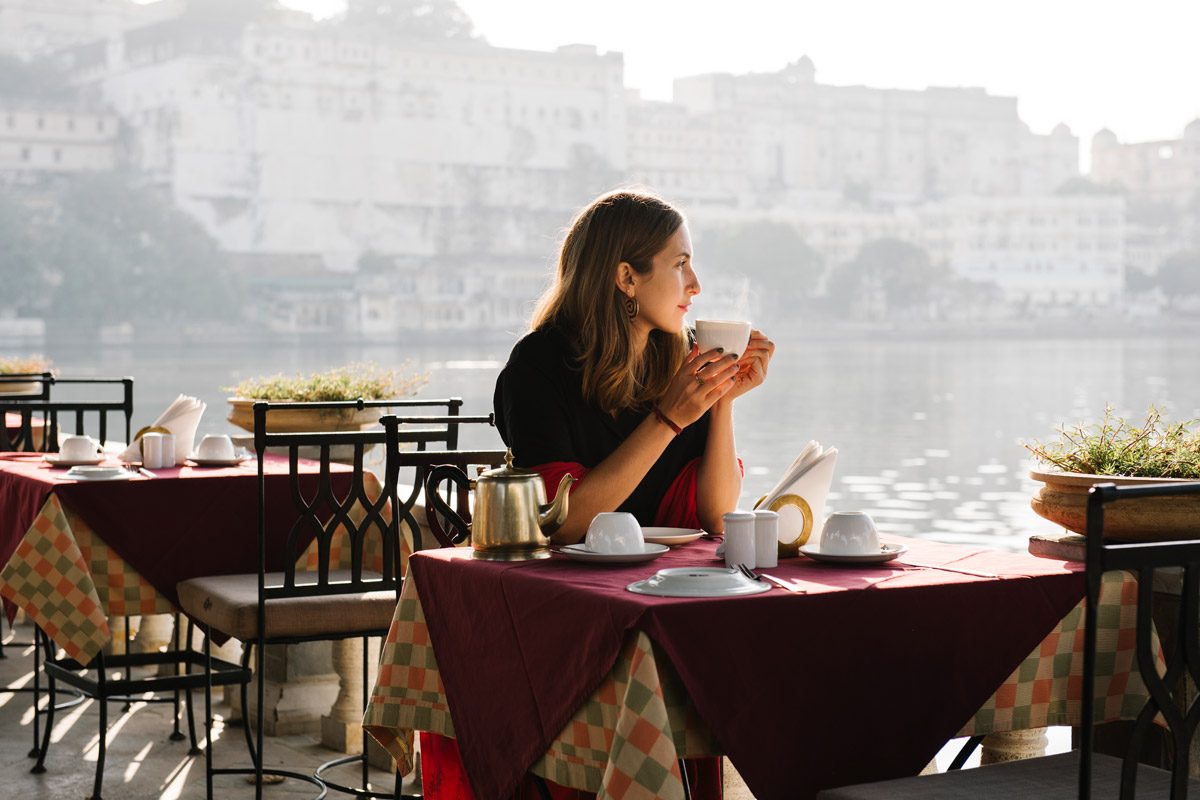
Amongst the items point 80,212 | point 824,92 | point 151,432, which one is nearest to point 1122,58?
point 824,92

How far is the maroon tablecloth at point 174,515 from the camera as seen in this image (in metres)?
2.57

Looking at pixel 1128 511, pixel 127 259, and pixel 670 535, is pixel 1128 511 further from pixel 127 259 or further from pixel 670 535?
pixel 127 259

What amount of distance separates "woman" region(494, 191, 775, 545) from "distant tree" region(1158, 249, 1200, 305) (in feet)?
209

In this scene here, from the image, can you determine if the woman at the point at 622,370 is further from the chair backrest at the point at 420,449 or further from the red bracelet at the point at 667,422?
the chair backrest at the point at 420,449

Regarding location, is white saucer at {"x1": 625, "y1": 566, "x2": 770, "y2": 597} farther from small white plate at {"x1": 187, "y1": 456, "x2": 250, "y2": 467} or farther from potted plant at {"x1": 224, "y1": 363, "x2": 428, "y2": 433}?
potted plant at {"x1": 224, "y1": 363, "x2": 428, "y2": 433}

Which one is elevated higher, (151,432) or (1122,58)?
(1122,58)

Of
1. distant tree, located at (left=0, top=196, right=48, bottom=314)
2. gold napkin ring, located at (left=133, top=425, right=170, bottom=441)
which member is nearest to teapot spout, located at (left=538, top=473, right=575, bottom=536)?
gold napkin ring, located at (left=133, top=425, right=170, bottom=441)

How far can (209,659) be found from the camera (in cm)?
252

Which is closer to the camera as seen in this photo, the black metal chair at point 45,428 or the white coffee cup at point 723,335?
the white coffee cup at point 723,335

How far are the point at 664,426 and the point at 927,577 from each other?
0.39m

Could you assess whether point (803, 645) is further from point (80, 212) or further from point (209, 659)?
point (80, 212)

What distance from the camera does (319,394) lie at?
136 inches

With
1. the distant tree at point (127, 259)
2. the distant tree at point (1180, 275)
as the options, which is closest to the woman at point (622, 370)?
the distant tree at point (127, 259)

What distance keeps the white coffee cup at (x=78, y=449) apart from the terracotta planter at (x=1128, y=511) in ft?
6.51
